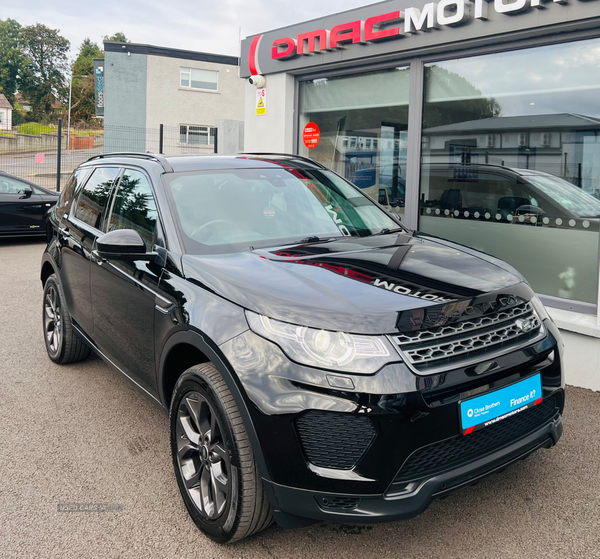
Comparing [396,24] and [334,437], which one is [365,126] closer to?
[396,24]

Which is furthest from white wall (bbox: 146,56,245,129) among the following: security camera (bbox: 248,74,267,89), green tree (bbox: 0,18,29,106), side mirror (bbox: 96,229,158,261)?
green tree (bbox: 0,18,29,106)

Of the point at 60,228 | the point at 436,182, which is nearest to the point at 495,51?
the point at 436,182

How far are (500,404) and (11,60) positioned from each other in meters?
105

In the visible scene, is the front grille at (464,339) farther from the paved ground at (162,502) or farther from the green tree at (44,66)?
the green tree at (44,66)

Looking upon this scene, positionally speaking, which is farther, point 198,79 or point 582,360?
point 198,79

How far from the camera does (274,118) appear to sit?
27.6 ft

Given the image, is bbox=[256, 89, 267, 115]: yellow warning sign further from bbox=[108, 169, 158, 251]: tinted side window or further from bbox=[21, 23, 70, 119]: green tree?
bbox=[21, 23, 70, 119]: green tree

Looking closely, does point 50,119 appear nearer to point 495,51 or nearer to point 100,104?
point 100,104

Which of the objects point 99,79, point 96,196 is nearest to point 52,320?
point 96,196

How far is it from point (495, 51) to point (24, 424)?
5.29 meters

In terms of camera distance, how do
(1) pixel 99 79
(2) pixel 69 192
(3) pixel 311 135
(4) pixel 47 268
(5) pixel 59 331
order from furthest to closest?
(1) pixel 99 79 → (3) pixel 311 135 → (4) pixel 47 268 → (2) pixel 69 192 → (5) pixel 59 331

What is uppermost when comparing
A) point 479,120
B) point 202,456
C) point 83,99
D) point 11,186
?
point 83,99

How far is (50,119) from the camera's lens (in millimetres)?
82625

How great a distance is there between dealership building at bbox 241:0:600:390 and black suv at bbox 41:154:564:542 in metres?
2.29
